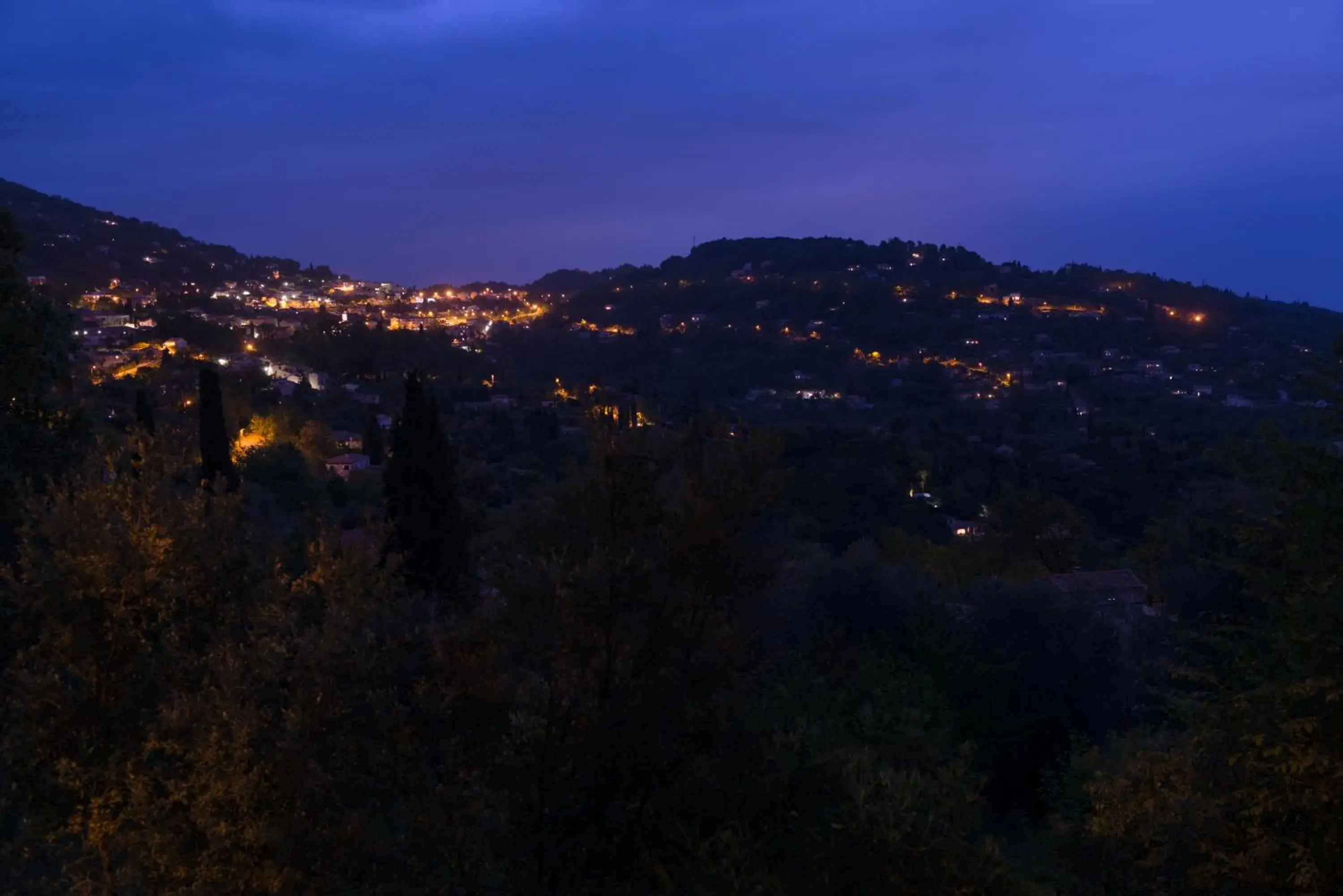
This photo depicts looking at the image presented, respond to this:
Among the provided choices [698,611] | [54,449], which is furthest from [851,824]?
[54,449]

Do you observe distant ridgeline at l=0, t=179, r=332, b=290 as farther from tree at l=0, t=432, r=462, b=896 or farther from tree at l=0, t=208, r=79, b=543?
tree at l=0, t=432, r=462, b=896

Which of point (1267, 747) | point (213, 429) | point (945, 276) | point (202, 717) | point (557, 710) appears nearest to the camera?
point (202, 717)

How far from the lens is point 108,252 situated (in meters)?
59.9

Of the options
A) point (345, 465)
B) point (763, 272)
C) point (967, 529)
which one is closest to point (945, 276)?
point (763, 272)

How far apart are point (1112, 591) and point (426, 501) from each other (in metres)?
14.1

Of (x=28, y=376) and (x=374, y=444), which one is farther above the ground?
(x=28, y=376)

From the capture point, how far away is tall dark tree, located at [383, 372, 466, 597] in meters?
15.8

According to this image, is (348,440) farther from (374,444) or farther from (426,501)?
(426,501)

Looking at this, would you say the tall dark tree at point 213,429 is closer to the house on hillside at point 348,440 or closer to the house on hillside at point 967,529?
the house on hillside at point 348,440

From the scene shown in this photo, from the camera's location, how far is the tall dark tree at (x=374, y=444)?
3141 cm

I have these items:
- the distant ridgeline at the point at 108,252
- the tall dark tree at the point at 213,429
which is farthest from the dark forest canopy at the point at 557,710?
the distant ridgeline at the point at 108,252

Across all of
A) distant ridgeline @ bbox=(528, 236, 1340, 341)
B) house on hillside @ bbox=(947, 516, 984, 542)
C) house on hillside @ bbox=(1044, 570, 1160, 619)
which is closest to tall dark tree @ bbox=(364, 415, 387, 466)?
house on hillside @ bbox=(947, 516, 984, 542)

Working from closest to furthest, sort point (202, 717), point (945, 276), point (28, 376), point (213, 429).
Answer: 1. point (202, 717)
2. point (28, 376)
3. point (213, 429)
4. point (945, 276)

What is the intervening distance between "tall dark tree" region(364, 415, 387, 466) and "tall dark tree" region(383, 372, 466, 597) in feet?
46.6
